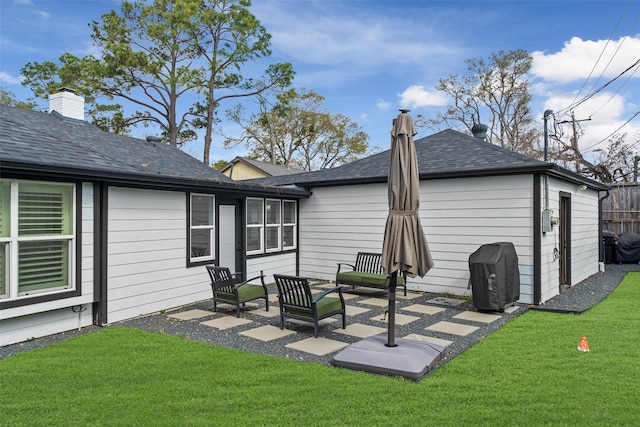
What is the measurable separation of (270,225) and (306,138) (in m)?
24.4

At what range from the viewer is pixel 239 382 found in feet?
12.3

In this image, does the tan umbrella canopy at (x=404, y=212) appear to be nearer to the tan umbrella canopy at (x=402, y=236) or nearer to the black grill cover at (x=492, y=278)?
the tan umbrella canopy at (x=402, y=236)

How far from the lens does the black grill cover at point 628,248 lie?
13.5 m

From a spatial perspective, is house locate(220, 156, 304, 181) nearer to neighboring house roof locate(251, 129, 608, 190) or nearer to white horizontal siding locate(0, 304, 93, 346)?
neighboring house roof locate(251, 129, 608, 190)

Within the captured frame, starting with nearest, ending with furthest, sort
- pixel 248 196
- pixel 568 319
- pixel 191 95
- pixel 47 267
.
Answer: pixel 47 267, pixel 568 319, pixel 248 196, pixel 191 95

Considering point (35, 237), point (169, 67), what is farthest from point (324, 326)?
point (169, 67)

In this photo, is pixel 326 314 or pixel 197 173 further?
pixel 197 173

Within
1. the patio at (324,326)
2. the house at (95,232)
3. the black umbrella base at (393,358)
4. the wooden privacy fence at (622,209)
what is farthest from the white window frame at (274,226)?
the wooden privacy fence at (622,209)

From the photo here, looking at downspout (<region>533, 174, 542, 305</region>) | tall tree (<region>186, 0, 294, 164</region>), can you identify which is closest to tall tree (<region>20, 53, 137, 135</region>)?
tall tree (<region>186, 0, 294, 164</region>)

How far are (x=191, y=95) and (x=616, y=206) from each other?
20177mm

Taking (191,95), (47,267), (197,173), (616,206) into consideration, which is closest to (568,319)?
(47,267)

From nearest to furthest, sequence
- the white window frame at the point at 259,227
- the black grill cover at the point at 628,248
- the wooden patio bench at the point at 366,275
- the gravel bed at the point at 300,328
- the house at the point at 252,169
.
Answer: the gravel bed at the point at 300,328, the wooden patio bench at the point at 366,275, the white window frame at the point at 259,227, the black grill cover at the point at 628,248, the house at the point at 252,169

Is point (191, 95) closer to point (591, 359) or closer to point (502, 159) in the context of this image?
point (502, 159)

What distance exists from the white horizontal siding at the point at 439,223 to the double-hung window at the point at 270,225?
0.33 meters
